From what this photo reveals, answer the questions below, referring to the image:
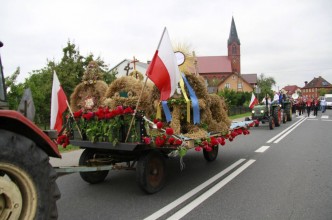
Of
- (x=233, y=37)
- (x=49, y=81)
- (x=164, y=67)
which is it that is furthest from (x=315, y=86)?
(x=164, y=67)

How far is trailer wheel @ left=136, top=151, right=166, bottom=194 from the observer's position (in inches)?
201

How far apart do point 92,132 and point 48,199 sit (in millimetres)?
2402

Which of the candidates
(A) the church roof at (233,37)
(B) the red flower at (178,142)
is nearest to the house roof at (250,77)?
(A) the church roof at (233,37)

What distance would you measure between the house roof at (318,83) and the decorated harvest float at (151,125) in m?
152

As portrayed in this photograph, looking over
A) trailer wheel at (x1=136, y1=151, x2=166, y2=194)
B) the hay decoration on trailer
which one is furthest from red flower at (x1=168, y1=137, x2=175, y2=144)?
the hay decoration on trailer

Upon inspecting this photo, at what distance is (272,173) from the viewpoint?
682 cm

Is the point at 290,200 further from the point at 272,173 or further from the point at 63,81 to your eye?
the point at 63,81

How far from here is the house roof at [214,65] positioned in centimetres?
11044

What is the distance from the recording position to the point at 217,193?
5410 mm

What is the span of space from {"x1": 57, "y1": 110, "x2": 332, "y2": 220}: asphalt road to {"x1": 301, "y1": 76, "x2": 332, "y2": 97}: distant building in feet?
483

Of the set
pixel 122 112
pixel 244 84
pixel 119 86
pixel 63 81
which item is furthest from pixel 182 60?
pixel 244 84

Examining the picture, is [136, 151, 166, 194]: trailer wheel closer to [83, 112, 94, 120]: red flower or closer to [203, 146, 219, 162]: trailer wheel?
[83, 112, 94, 120]: red flower

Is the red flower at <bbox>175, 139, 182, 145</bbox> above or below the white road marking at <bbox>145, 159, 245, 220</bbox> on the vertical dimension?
above

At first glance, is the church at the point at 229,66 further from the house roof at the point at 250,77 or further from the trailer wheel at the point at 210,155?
the trailer wheel at the point at 210,155
